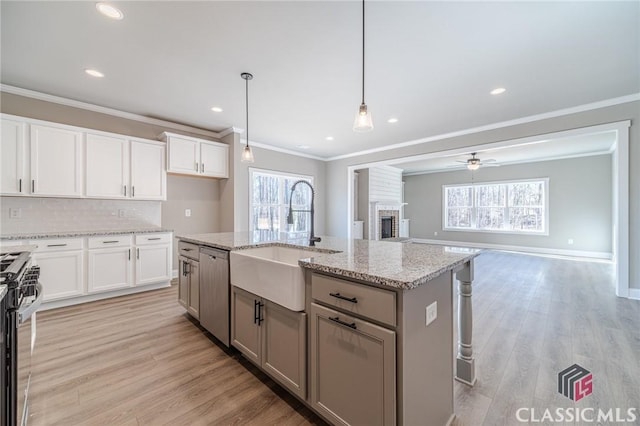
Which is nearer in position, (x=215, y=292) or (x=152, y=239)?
(x=215, y=292)

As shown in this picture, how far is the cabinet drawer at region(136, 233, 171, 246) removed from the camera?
3.71 metres

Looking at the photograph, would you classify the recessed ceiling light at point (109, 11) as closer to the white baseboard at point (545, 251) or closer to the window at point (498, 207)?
the window at point (498, 207)

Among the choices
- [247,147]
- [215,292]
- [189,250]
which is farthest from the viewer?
[247,147]

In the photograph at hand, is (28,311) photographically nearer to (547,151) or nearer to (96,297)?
(96,297)

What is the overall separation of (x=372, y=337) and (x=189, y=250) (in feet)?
7.43

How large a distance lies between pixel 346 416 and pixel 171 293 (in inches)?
132

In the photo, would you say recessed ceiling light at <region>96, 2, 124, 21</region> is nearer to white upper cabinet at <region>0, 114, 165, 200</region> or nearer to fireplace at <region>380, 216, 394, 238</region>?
white upper cabinet at <region>0, 114, 165, 200</region>

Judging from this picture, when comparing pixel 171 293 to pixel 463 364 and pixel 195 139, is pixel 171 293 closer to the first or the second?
pixel 195 139

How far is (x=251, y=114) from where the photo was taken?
4.02 metres

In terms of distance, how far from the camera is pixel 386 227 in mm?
8008

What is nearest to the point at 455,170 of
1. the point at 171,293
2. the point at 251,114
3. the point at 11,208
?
the point at 251,114

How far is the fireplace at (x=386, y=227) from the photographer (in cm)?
776

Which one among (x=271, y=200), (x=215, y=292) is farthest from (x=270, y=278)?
(x=271, y=200)

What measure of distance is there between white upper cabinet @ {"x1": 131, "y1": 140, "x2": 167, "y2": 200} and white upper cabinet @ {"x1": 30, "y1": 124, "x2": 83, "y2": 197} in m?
0.59
